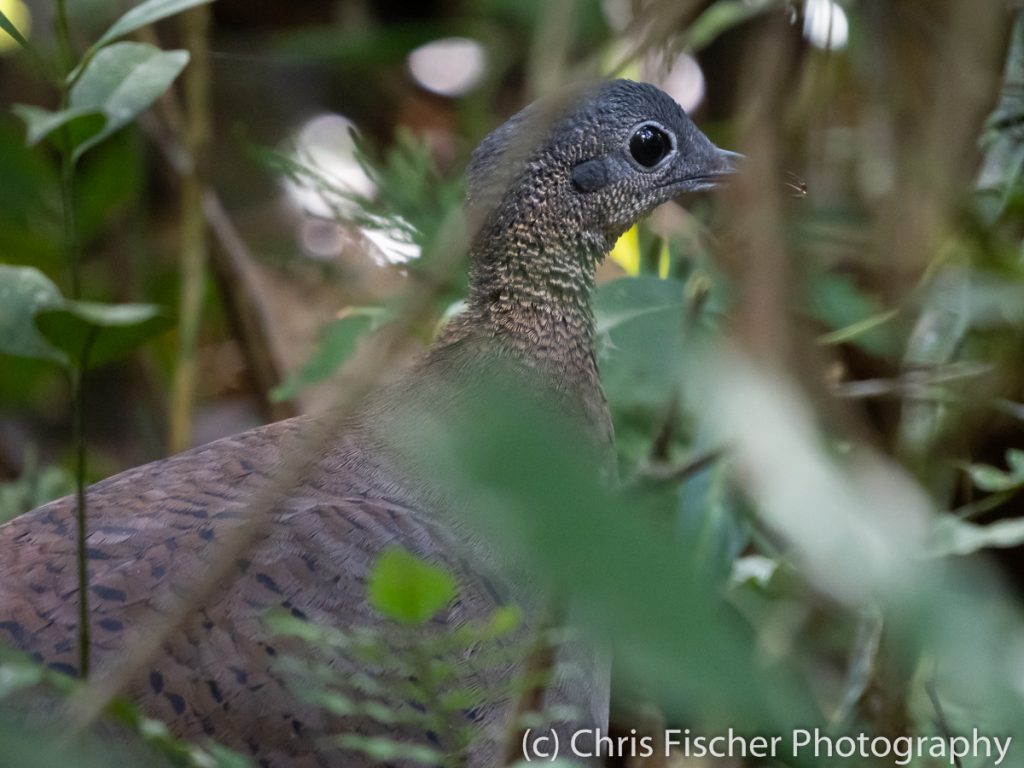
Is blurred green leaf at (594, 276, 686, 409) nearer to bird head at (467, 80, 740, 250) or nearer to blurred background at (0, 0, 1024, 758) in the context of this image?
blurred background at (0, 0, 1024, 758)

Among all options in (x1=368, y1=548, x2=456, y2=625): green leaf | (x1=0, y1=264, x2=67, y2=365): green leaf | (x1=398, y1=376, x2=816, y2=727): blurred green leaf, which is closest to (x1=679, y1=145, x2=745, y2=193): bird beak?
(x1=0, y1=264, x2=67, y2=365): green leaf

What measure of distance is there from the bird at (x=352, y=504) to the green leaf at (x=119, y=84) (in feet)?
1.29

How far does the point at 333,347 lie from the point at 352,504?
643 millimetres

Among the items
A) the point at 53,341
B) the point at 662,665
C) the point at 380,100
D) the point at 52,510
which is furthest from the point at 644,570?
the point at 380,100

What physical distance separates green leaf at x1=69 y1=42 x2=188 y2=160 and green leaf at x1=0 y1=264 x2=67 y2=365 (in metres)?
0.17

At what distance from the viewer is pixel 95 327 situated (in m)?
1.27

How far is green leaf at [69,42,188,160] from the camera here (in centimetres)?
138

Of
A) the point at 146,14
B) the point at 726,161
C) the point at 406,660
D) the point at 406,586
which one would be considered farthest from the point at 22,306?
the point at 726,161

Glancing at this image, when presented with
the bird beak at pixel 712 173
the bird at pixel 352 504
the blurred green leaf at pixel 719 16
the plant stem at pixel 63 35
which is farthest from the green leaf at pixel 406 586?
the blurred green leaf at pixel 719 16

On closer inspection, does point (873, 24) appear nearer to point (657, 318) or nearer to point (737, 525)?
point (657, 318)

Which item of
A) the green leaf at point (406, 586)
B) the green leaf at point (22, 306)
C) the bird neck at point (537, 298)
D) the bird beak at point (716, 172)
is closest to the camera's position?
the green leaf at point (406, 586)

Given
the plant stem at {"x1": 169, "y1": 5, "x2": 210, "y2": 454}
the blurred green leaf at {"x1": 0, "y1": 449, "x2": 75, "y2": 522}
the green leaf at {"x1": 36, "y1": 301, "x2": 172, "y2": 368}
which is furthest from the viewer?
the plant stem at {"x1": 169, "y1": 5, "x2": 210, "y2": 454}

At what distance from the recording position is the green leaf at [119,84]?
4.54 feet

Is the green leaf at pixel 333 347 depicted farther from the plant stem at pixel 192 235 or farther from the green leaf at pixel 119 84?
the green leaf at pixel 119 84
